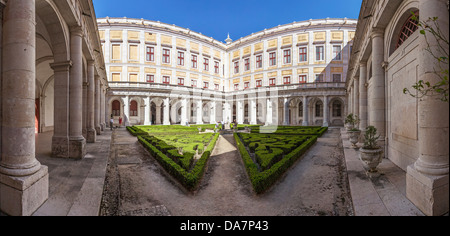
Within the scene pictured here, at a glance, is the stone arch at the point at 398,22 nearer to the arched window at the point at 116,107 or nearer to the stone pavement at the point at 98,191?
the stone pavement at the point at 98,191

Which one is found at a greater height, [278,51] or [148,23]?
[148,23]

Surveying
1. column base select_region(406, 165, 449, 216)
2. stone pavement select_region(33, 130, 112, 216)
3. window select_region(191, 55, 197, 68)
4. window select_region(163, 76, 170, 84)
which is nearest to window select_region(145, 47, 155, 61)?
window select_region(163, 76, 170, 84)

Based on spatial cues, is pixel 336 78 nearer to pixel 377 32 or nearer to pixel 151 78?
pixel 377 32

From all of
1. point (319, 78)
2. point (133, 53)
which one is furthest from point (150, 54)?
point (319, 78)

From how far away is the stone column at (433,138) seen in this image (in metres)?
3.66

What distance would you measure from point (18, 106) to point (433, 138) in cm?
751

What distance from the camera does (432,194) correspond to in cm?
357

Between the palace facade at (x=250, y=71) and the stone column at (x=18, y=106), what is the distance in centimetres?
2679

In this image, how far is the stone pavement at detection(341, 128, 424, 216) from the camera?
3.92 m

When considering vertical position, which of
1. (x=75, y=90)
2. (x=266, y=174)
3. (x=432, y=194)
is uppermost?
(x=75, y=90)
